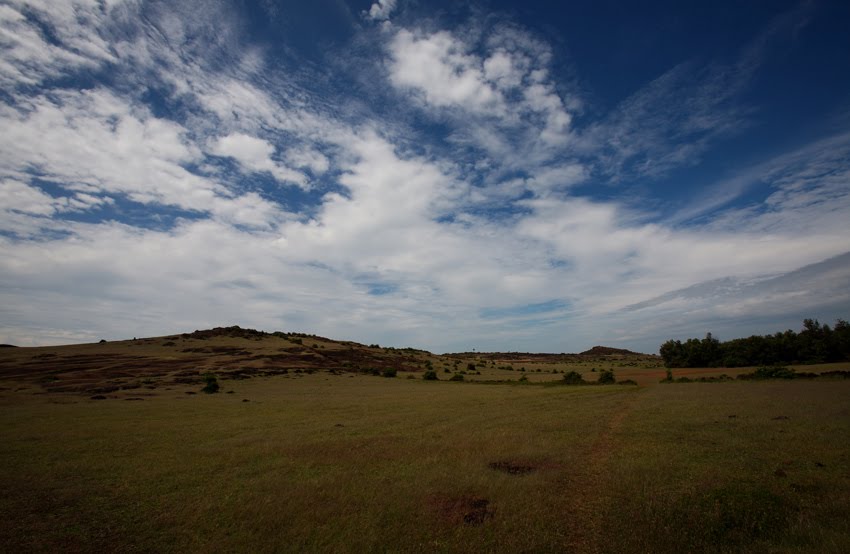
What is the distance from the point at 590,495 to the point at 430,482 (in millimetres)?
5917

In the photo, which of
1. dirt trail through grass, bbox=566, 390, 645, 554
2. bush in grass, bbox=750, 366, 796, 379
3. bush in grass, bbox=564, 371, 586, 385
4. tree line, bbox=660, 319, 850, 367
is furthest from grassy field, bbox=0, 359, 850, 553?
tree line, bbox=660, 319, 850, 367

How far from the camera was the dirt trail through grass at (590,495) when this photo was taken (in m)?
10.8

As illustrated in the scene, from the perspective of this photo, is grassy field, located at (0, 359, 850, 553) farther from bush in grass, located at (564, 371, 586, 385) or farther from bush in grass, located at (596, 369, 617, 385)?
bush in grass, located at (564, 371, 586, 385)

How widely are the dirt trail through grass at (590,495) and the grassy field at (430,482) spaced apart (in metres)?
0.07

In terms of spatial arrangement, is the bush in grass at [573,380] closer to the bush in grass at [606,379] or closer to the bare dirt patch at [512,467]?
the bush in grass at [606,379]

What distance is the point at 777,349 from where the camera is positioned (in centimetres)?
9288

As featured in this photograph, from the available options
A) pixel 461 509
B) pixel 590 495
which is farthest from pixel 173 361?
pixel 590 495

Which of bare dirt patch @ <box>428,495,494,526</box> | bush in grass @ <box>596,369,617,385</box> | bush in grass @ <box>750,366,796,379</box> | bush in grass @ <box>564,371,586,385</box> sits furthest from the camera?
bush in grass @ <box>564,371,586,385</box>

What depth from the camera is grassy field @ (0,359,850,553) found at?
35.6ft

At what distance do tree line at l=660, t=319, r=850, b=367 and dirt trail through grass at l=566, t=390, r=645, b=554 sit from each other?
324 feet

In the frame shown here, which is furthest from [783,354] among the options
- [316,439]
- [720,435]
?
[316,439]

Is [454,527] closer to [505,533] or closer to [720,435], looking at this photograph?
[505,533]

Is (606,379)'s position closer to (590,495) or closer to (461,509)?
(590,495)

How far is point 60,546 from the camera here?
10336mm
